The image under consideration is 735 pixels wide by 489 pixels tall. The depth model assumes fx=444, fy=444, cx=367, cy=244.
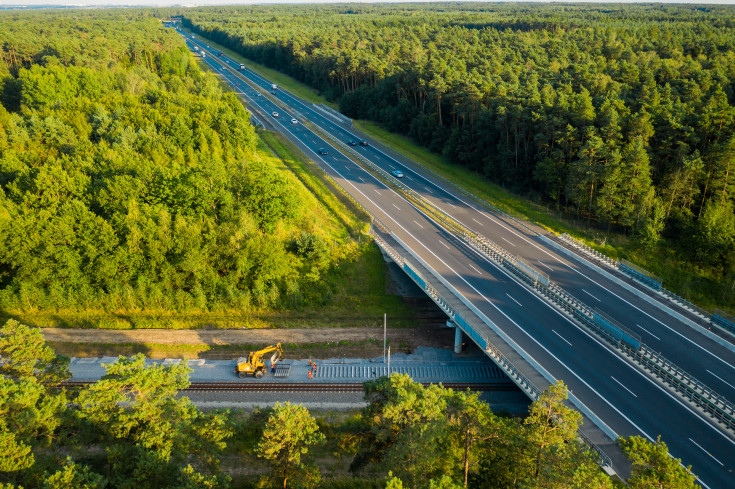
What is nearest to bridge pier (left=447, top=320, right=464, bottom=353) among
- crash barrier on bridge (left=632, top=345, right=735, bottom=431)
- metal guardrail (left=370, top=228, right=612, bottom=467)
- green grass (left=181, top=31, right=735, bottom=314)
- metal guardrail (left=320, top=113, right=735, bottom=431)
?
metal guardrail (left=370, top=228, right=612, bottom=467)

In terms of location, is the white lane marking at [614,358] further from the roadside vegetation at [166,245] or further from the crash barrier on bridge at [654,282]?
the roadside vegetation at [166,245]

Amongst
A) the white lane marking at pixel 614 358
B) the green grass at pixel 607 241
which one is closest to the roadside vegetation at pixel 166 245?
the white lane marking at pixel 614 358

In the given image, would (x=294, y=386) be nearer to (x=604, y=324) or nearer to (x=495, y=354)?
(x=495, y=354)

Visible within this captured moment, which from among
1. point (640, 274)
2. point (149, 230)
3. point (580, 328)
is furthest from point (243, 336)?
point (640, 274)

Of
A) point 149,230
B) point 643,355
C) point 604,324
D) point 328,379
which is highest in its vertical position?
point 149,230

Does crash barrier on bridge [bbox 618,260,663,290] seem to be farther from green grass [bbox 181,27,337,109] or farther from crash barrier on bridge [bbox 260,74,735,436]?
green grass [bbox 181,27,337,109]
